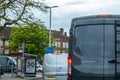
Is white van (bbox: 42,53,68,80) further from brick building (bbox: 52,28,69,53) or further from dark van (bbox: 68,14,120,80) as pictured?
brick building (bbox: 52,28,69,53)

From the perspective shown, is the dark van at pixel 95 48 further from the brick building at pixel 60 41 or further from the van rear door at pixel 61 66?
the brick building at pixel 60 41

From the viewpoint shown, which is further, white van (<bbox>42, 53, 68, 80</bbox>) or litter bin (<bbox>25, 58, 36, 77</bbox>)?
litter bin (<bbox>25, 58, 36, 77</bbox>)

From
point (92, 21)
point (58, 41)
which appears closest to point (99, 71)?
point (92, 21)

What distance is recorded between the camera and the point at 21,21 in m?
40.4

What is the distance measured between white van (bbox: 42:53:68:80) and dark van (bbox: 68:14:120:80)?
1124cm

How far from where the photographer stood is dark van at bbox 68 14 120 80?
14.1 meters

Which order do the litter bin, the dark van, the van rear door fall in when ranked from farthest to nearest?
the litter bin
the van rear door
the dark van

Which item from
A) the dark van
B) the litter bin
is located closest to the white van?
the dark van

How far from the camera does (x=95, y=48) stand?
46.8 feet

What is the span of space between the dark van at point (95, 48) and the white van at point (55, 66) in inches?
443

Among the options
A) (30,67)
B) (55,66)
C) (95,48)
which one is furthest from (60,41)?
(95,48)

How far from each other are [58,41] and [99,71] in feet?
519

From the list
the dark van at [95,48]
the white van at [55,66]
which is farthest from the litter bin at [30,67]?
the dark van at [95,48]

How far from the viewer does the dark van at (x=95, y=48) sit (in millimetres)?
14125
